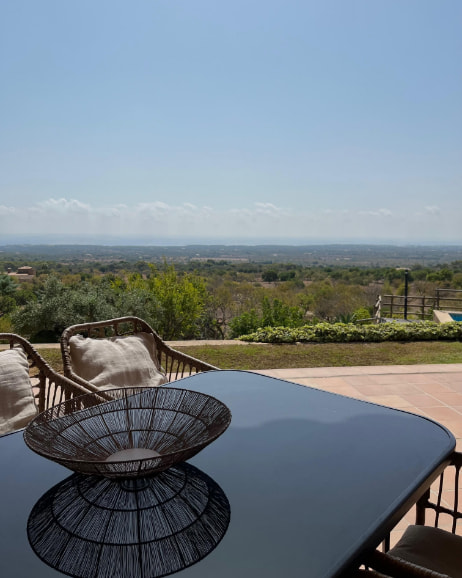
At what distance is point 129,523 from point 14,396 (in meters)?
1.20

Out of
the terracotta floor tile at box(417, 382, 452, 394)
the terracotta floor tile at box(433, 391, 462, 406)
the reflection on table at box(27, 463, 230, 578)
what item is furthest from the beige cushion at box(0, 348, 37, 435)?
the terracotta floor tile at box(417, 382, 452, 394)

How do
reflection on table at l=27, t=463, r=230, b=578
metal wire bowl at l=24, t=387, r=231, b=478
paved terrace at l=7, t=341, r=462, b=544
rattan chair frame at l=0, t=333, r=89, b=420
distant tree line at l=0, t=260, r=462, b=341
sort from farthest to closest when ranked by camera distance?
1. distant tree line at l=0, t=260, r=462, b=341
2. paved terrace at l=7, t=341, r=462, b=544
3. rattan chair frame at l=0, t=333, r=89, b=420
4. metal wire bowl at l=24, t=387, r=231, b=478
5. reflection on table at l=27, t=463, r=230, b=578

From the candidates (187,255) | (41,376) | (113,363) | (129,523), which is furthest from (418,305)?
(187,255)

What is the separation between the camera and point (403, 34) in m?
10.7

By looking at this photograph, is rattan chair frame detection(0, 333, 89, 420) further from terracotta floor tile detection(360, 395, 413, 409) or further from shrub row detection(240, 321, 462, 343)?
shrub row detection(240, 321, 462, 343)

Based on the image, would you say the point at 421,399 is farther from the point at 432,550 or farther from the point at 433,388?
the point at 432,550

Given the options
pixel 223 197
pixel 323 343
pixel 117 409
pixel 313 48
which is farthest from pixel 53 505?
pixel 223 197

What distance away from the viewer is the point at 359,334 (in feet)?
21.0

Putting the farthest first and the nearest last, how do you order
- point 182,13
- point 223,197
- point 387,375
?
point 223,197 < point 182,13 < point 387,375

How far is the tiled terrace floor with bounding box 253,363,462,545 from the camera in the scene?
343cm

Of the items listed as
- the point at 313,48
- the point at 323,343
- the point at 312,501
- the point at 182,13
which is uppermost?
the point at 313,48

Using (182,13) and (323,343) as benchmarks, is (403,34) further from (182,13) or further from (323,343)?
(323,343)

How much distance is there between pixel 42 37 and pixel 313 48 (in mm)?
7220

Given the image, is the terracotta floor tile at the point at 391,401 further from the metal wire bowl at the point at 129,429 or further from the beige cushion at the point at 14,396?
the beige cushion at the point at 14,396
